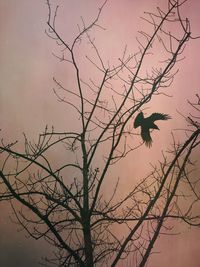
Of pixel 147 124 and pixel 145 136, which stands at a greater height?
pixel 147 124

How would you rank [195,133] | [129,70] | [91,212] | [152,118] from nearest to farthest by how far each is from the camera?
1. [195,133]
2. [152,118]
3. [91,212]
4. [129,70]

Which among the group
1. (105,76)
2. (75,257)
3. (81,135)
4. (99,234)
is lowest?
(75,257)

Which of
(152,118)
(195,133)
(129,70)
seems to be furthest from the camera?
(129,70)

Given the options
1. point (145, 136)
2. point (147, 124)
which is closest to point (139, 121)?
point (147, 124)

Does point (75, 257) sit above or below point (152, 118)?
below

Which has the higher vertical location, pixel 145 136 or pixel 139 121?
pixel 139 121

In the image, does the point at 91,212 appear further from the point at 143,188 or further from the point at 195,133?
the point at 195,133

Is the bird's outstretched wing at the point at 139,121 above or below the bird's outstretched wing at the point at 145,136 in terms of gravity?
above

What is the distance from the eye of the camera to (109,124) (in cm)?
596

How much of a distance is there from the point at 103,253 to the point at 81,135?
5.14ft

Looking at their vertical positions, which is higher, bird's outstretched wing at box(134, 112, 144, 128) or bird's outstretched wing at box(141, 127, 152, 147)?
bird's outstretched wing at box(134, 112, 144, 128)

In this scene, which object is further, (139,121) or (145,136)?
(139,121)

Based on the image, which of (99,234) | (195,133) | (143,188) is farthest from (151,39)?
(99,234)

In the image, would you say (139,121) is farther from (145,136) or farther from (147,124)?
(145,136)
